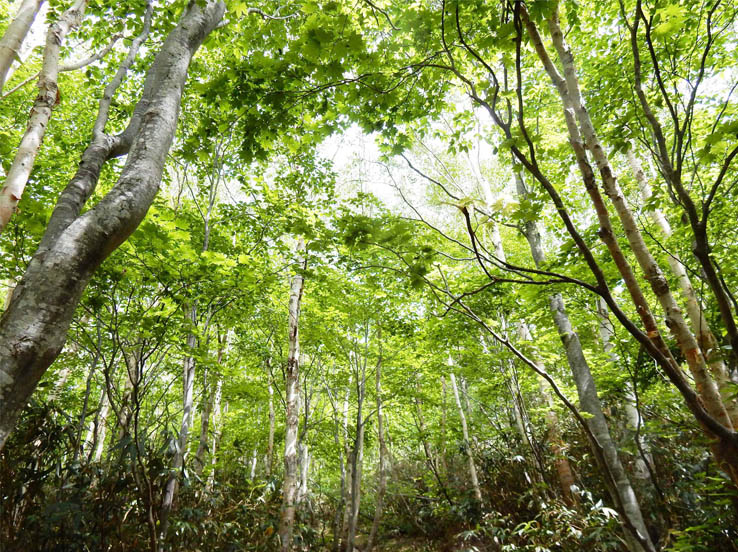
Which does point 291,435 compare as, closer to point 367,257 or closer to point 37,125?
point 367,257

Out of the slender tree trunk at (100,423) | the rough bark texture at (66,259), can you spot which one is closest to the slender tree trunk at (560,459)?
the rough bark texture at (66,259)

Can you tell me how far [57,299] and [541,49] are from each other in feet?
6.94

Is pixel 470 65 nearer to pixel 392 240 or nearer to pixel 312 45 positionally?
pixel 312 45

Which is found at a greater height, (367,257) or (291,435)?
(367,257)

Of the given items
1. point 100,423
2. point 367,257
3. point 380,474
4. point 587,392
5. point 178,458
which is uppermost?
point 367,257

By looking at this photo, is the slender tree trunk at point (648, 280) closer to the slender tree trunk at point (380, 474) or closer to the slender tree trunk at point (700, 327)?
the slender tree trunk at point (700, 327)

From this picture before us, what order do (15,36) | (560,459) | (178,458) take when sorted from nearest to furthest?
(15,36)
(178,458)
(560,459)

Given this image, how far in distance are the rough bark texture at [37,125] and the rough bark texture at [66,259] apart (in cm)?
115

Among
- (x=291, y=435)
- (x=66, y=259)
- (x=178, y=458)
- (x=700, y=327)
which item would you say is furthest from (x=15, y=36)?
(x=291, y=435)

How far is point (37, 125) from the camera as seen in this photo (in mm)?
2961

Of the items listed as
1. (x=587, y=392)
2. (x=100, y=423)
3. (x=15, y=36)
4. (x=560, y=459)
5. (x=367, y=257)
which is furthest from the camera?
(x=100, y=423)

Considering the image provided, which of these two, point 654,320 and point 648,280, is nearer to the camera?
point 654,320

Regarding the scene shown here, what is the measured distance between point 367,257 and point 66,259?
4317mm

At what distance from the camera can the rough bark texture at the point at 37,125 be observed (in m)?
2.57
